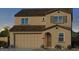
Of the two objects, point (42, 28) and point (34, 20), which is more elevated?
point (34, 20)

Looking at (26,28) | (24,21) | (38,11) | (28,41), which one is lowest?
(28,41)

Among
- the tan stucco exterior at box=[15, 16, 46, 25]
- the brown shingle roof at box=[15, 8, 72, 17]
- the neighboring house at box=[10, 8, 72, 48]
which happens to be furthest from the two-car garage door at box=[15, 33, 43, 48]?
the brown shingle roof at box=[15, 8, 72, 17]

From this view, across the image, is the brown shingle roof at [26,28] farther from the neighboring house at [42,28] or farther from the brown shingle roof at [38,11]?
the brown shingle roof at [38,11]

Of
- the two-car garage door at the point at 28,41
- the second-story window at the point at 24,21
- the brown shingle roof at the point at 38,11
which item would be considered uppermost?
the brown shingle roof at the point at 38,11

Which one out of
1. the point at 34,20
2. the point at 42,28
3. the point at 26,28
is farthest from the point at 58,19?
the point at 26,28

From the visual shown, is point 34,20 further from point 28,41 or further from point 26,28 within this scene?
point 28,41

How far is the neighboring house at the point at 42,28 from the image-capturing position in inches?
160

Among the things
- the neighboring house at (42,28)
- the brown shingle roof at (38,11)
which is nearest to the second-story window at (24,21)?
the neighboring house at (42,28)

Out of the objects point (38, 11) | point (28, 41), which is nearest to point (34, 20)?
point (38, 11)

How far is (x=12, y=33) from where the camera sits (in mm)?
4086

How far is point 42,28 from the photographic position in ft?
13.3

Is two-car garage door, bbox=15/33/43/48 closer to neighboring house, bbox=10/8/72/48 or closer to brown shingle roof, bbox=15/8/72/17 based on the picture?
neighboring house, bbox=10/8/72/48
